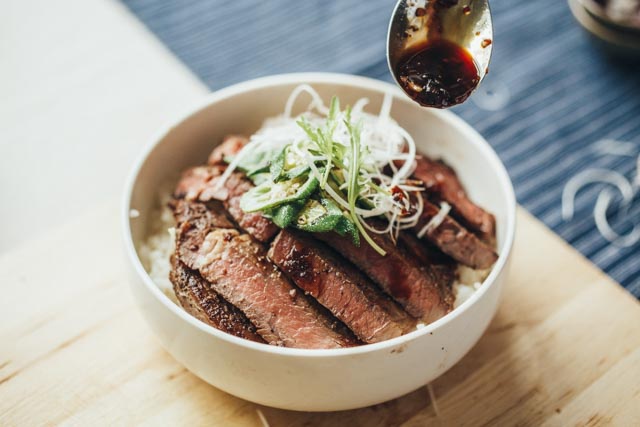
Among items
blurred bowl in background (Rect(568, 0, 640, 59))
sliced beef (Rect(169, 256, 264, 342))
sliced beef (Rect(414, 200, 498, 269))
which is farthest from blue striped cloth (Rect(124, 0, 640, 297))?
sliced beef (Rect(169, 256, 264, 342))

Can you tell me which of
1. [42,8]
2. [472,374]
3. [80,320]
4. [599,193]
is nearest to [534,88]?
[599,193]

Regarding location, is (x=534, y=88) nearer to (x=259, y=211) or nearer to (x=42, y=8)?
(x=259, y=211)

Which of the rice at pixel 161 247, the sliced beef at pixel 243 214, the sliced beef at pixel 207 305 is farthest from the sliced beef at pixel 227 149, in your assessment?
the sliced beef at pixel 207 305

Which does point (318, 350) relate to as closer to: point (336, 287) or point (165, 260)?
point (336, 287)

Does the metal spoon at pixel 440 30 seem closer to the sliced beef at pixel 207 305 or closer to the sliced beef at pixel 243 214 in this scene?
the sliced beef at pixel 243 214

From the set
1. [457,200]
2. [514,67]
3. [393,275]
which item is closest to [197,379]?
[393,275]

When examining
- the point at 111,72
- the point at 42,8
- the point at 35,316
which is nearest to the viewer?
the point at 35,316

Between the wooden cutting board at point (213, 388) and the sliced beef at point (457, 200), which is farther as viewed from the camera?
the sliced beef at point (457, 200)
